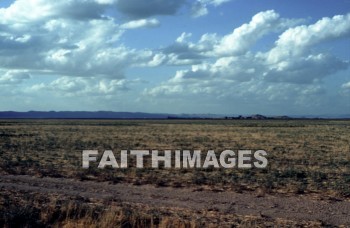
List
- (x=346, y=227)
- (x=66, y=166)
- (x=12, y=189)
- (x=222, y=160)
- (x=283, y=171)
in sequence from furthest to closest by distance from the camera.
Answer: (x=222, y=160) < (x=66, y=166) < (x=283, y=171) < (x=12, y=189) < (x=346, y=227)

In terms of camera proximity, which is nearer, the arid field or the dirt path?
the arid field

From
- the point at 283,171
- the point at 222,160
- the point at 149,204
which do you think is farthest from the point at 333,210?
the point at 222,160

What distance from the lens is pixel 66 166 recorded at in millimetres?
25484

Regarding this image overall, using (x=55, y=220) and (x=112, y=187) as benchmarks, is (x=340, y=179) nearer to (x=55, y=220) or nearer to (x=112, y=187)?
(x=112, y=187)

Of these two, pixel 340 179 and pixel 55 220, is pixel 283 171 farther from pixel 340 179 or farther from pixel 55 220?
pixel 55 220

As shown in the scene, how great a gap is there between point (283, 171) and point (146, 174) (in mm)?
7085

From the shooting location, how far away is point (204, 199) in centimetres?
1559

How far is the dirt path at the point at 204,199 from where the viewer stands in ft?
44.6

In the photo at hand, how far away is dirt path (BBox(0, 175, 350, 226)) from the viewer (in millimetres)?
13602

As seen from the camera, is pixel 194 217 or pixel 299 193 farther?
pixel 299 193

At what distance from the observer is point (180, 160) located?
29.7 meters

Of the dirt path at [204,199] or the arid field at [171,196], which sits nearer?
the arid field at [171,196]

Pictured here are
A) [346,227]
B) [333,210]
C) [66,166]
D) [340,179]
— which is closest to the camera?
[346,227]

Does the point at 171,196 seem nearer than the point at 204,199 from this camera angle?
No
